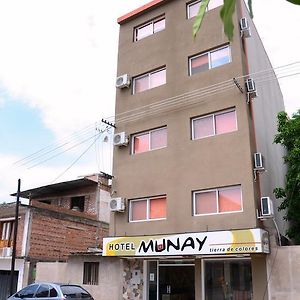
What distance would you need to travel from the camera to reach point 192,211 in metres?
14.7

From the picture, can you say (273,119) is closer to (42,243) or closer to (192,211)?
(192,211)

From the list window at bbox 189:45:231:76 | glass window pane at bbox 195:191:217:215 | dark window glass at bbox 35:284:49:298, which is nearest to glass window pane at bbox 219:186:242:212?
glass window pane at bbox 195:191:217:215

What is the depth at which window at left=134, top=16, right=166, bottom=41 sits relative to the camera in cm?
1842

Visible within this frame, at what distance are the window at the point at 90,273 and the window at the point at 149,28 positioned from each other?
34.1 ft

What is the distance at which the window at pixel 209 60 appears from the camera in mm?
15645

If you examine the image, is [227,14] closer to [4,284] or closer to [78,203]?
[4,284]

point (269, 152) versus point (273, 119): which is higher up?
point (273, 119)

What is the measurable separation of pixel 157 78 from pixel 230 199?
21.2 ft

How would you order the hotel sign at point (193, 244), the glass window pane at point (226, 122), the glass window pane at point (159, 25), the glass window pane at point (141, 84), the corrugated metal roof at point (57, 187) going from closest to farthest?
the hotel sign at point (193, 244)
the glass window pane at point (226, 122)
the glass window pane at point (141, 84)
the glass window pane at point (159, 25)
the corrugated metal roof at point (57, 187)

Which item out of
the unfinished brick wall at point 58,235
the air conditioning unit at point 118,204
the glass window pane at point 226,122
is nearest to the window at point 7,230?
the unfinished brick wall at point 58,235

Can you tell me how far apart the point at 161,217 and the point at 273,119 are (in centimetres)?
815

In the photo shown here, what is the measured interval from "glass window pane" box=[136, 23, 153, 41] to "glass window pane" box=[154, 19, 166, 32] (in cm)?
28

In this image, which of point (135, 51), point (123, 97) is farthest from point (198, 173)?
point (135, 51)

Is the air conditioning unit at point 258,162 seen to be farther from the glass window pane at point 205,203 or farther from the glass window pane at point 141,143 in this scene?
the glass window pane at point 141,143
